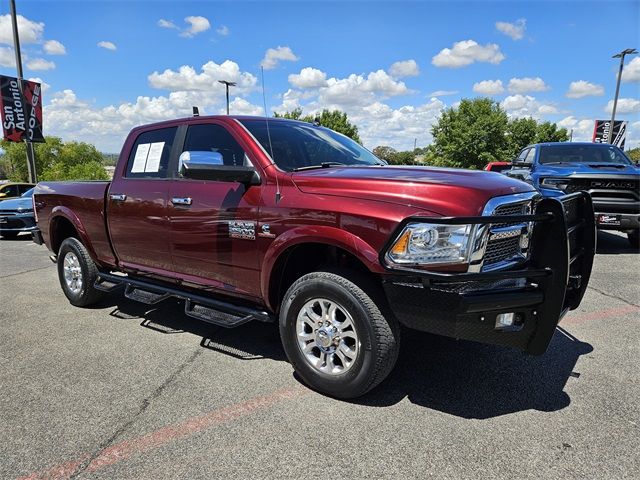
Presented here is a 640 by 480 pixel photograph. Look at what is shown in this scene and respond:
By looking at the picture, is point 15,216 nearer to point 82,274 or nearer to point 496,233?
point 82,274

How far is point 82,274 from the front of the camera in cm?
533

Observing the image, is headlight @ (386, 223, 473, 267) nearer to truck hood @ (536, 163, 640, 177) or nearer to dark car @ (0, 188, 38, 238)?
truck hood @ (536, 163, 640, 177)

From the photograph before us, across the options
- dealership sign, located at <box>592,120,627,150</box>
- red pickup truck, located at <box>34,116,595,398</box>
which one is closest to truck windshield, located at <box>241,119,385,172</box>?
red pickup truck, located at <box>34,116,595,398</box>

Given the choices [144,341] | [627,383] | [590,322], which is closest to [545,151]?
[590,322]

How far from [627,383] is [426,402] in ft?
4.97

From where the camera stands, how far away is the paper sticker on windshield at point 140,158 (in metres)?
4.65

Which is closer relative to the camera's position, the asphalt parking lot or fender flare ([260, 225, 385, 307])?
the asphalt parking lot

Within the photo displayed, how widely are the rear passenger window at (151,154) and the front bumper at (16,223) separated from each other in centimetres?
936

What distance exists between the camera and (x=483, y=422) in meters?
2.92

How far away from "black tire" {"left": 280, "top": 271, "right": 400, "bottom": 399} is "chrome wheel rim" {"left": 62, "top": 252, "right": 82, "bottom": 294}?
3.37 meters

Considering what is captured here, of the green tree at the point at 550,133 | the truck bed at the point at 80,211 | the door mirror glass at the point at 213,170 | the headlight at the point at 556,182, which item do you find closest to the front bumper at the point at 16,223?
the truck bed at the point at 80,211

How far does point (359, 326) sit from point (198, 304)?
5.68 feet

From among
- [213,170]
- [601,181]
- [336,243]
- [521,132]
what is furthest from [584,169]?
[521,132]

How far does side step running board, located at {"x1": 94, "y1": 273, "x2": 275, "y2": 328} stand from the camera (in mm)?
3643
